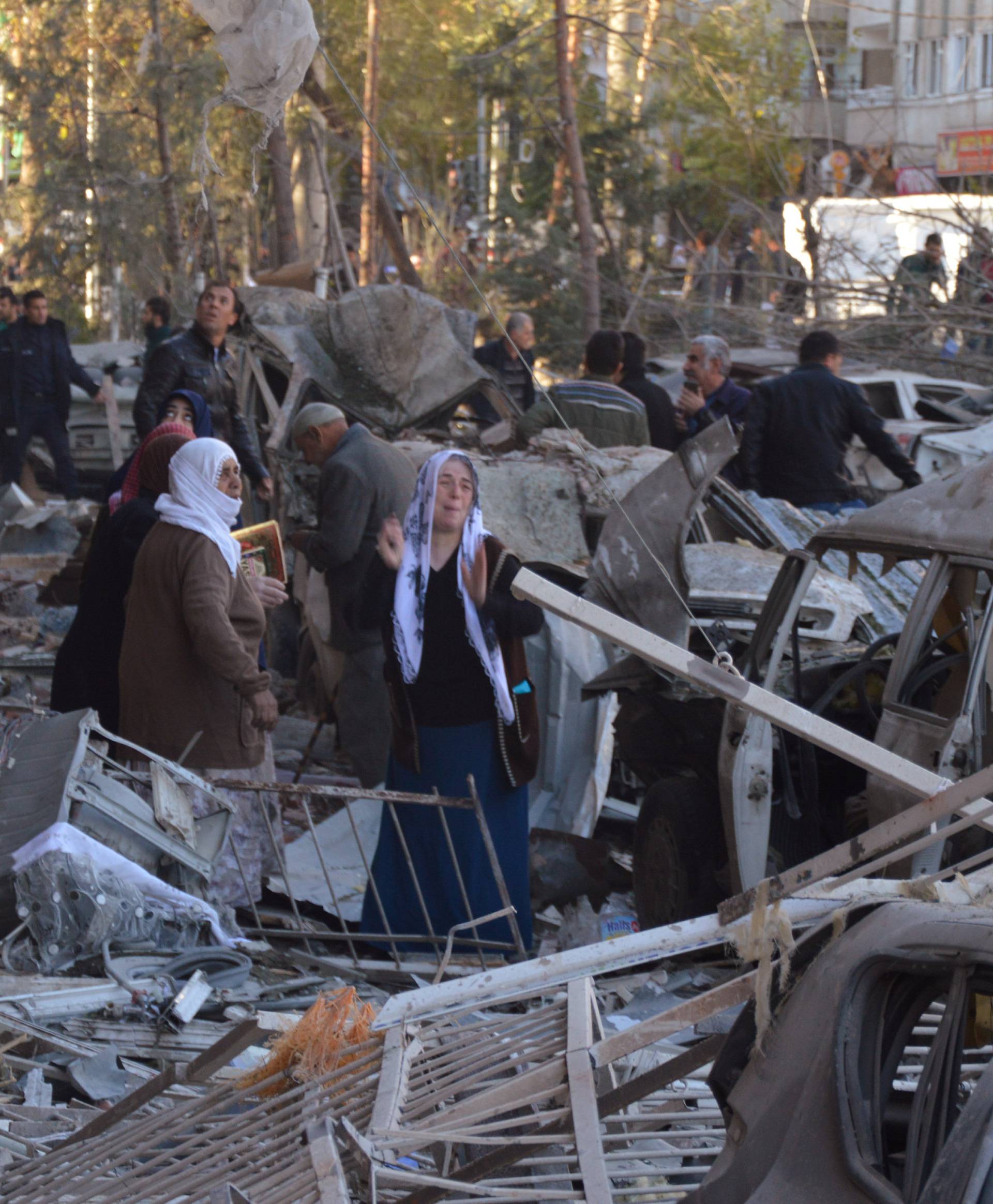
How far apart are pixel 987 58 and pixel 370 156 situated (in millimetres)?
21776

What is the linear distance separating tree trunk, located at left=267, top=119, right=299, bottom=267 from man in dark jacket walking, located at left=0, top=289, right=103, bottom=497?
9.15 feet

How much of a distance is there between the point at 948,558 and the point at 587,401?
14.3 feet

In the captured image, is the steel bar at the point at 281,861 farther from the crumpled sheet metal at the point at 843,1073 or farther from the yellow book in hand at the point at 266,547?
the crumpled sheet metal at the point at 843,1073

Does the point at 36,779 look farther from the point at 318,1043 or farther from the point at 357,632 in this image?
the point at 357,632

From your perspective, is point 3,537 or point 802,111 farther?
point 802,111

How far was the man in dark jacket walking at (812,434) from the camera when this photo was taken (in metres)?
7.91

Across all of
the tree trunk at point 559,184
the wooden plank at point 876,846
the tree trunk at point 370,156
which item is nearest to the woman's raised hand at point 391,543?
the wooden plank at point 876,846

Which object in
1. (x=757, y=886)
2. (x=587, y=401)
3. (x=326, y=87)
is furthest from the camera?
(x=326, y=87)

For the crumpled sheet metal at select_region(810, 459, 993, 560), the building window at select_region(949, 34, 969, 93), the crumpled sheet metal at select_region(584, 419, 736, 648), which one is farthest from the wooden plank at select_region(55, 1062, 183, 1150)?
the building window at select_region(949, 34, 969, 93)

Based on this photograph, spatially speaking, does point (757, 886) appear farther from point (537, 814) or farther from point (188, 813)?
point (537, 814)

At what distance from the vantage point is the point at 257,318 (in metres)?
10.3

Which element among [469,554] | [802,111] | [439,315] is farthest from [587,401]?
[802,111]

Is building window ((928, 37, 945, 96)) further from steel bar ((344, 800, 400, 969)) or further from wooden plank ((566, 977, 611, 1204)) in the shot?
wooden plank ((566, 977, 611, 1204))

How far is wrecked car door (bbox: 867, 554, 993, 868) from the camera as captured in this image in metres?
4.17
